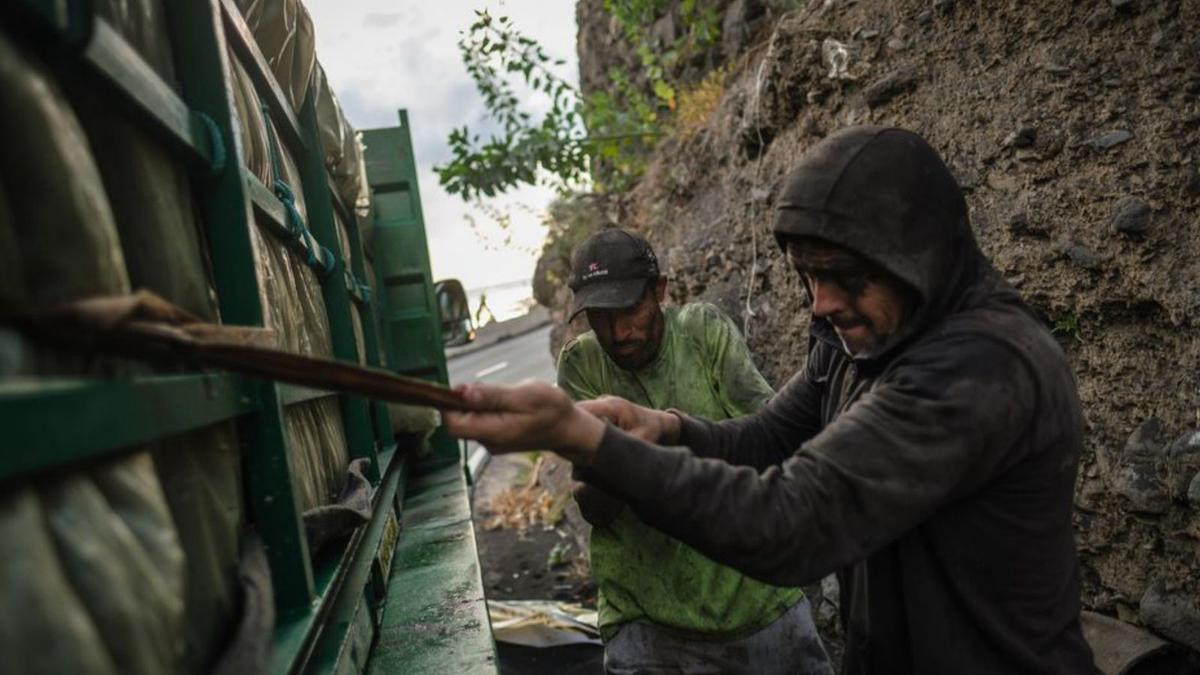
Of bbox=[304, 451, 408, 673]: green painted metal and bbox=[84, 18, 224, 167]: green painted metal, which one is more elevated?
bbox=[84, 18, 224, 167]: green painted metal

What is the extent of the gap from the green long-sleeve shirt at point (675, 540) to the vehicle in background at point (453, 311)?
277cm

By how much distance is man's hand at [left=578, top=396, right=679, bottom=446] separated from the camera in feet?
6.37

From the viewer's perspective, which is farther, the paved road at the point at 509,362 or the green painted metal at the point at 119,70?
the paved road at the point at 509,362

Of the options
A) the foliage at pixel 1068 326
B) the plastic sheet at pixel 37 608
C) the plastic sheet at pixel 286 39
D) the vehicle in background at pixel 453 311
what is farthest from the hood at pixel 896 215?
the vehicle in background at pixel 453 311

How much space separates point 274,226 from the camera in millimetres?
2096

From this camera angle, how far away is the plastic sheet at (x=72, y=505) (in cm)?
75

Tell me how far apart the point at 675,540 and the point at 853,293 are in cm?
123

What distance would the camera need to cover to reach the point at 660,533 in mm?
2590

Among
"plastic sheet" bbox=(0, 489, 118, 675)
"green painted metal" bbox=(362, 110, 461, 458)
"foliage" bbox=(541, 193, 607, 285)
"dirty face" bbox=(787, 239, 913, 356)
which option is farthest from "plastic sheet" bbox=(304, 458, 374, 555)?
"foliage" bbox=(541, 193, 607, 285)

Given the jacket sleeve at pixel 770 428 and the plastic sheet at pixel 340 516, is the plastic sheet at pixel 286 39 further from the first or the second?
the jacket sleeve at pixel 770 428

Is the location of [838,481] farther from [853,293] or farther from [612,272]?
[612,272]

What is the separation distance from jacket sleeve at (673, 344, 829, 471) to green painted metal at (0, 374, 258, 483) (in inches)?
50.3

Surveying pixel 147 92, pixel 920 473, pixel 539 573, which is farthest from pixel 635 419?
pixel 539 573

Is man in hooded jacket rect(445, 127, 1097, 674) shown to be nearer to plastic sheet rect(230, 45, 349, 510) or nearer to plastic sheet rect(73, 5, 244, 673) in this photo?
plastic sheet rect(73, 5, 244, 673)
